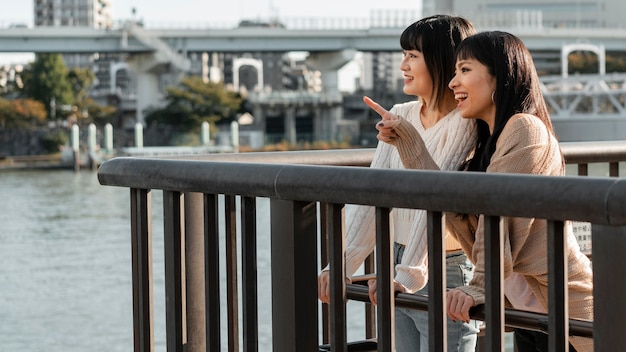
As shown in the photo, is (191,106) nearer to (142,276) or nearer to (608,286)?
(142,276)

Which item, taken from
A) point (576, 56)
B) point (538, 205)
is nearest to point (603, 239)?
point (538, 205)

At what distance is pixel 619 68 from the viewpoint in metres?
66.7

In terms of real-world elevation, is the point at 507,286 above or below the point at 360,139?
above

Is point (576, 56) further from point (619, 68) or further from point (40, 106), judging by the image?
point (40, 106)

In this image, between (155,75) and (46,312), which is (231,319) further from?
(155,75)

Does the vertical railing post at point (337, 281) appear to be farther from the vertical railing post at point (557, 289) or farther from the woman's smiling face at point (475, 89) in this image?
the woman's smiling face at point (475, 89)

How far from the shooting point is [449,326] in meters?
2.08

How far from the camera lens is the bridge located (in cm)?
4769

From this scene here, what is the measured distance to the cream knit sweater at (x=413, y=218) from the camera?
189 cm

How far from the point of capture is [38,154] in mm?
53844

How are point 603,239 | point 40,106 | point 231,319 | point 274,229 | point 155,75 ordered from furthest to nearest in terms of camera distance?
point 40,106 < point 155,75 < point 231,319 < point 274,229 < point 603,239

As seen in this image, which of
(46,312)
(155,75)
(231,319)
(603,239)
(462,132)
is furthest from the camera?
(155,75)

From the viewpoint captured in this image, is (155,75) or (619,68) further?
(619,68)

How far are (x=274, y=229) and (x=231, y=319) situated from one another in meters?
0.26
